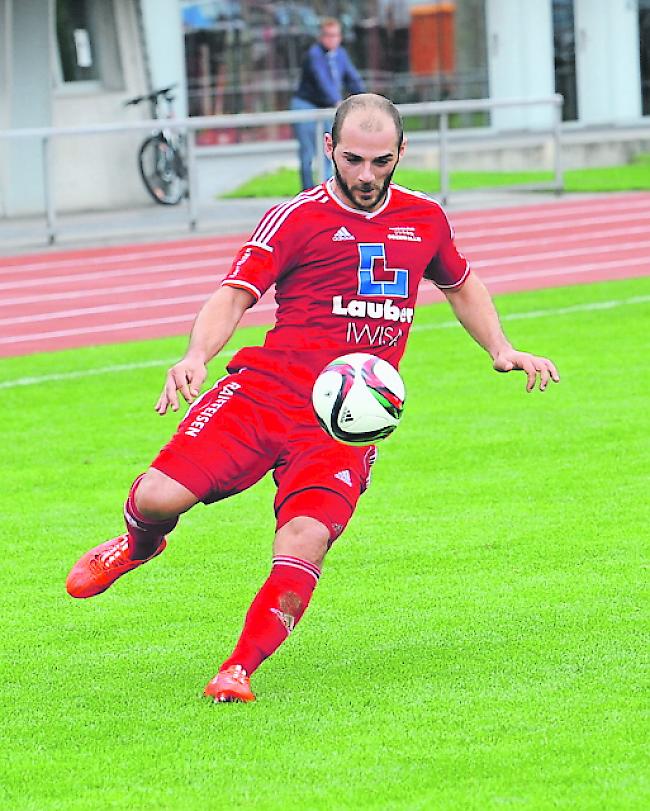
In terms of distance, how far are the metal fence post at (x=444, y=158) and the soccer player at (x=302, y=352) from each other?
669 inches

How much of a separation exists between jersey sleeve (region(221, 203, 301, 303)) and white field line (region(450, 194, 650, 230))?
16107 mm

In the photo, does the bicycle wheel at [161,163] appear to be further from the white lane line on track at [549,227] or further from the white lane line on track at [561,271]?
the white lane line on track at [561,271]

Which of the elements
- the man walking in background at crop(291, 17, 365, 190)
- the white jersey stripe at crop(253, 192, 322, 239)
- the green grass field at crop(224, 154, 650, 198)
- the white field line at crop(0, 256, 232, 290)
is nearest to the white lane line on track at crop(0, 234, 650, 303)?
the white field line at crop(0, 256, 232, 290)

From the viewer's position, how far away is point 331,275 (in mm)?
5621

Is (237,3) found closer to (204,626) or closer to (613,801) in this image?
(204,626)

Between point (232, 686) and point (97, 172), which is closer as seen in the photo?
point (232, 686)

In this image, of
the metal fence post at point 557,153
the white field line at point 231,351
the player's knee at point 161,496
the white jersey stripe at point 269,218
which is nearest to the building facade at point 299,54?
the metal fence post at point 557,153

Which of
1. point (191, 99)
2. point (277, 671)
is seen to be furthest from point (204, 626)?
point (191, 99)

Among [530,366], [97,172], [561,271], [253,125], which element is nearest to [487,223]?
[253,125]

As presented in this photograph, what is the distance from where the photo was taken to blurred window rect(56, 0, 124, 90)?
24.8 m

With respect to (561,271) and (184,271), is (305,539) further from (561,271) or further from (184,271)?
(184,271)

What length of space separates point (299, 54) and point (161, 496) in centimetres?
2768

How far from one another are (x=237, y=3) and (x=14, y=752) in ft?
91.6

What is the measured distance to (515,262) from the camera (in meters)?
18.5
